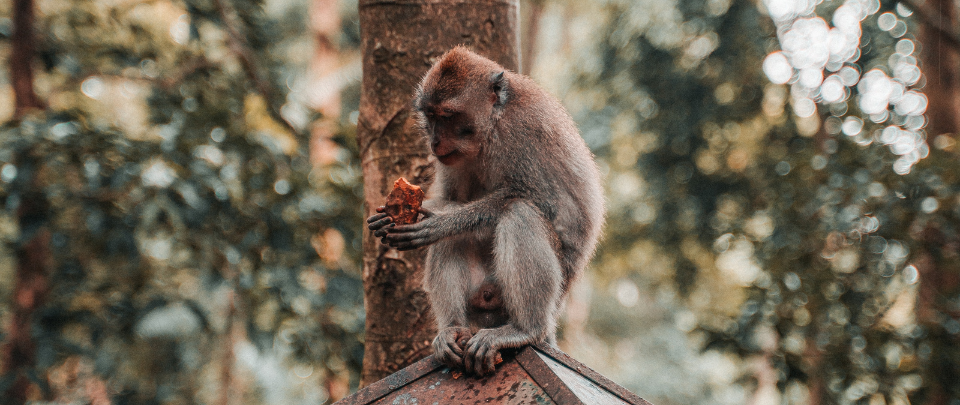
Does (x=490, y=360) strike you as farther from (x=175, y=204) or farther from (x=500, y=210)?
(x=175, y=204)

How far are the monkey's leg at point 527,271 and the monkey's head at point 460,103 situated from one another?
44 centimetres

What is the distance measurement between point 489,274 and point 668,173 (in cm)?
824

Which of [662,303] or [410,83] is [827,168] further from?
[662,303]

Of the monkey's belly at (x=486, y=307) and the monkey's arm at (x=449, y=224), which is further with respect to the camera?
the monkey's belly at (x=486, y=307)

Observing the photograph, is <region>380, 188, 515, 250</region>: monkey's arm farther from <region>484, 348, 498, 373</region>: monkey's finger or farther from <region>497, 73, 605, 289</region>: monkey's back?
<region>484, 348, 498, 373</region>: monkey's finger

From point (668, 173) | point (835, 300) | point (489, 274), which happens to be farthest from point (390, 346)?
point (668, 173)

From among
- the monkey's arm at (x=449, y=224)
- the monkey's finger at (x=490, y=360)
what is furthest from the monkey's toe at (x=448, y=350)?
the monkey's arm at (x=449, y=224)

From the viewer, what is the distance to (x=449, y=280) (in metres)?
3.20

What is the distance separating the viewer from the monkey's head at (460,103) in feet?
10.6

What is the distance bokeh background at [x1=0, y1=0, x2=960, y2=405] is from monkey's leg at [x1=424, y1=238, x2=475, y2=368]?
1.90 meters

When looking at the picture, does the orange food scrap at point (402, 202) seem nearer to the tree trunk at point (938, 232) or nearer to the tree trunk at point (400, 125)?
the tree trunk at point (400, 125)

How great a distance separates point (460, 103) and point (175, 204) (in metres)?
2.21

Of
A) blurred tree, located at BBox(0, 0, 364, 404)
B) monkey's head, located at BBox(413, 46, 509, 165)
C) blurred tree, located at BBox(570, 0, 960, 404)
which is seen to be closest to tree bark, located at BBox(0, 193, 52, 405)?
blurred tree, located at BBox(0, 0, 364, 404)

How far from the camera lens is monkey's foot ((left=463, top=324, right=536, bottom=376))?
2.52 meters
